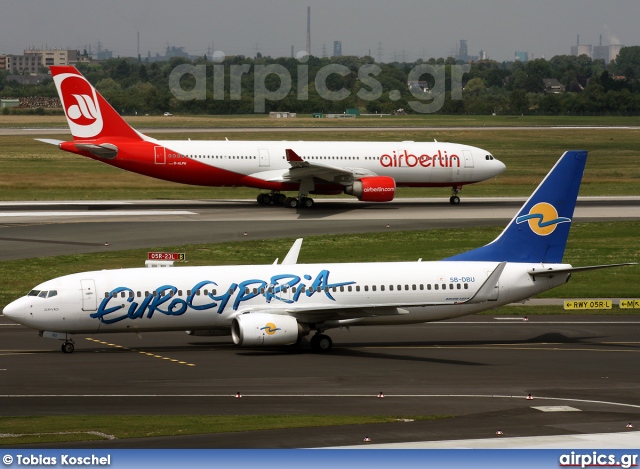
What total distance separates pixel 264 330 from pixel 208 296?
2619 mm

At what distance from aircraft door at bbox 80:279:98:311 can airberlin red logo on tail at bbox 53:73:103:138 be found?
4365 cm

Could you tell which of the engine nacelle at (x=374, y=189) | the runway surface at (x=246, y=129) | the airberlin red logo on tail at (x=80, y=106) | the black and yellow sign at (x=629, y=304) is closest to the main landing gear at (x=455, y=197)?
the engine nacelle at (x=374, y=189)

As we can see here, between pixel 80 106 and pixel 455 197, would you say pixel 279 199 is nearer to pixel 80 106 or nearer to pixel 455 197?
pixel 455 197

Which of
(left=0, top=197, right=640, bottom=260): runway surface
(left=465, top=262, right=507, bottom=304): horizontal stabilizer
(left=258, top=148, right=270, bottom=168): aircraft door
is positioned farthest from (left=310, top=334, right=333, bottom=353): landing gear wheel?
(left=258, top=148, right=270, bottom=168): aircraft door

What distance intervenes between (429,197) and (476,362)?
5597 cm

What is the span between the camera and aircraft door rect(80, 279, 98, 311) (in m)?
39.0

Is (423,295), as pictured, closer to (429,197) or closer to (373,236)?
(373,236)

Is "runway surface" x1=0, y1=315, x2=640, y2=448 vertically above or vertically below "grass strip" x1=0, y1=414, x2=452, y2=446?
below

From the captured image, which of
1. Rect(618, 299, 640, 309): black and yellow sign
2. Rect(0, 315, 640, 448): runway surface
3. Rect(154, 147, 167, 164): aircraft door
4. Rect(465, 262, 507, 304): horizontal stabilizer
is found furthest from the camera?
Rect(154, 147, 167, 164): aircraft door

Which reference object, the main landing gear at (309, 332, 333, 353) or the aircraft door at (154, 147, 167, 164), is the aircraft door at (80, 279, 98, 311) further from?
the aircraft door at (154, 147, 167, 164)

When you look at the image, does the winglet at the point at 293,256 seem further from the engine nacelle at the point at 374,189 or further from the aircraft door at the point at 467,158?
the aircraft door at the point at 467,158

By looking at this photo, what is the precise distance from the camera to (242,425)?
29.0 meters

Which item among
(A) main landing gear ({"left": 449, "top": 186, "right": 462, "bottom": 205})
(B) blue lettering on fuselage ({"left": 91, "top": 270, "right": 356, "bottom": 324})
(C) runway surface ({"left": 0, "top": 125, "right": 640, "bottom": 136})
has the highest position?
(B) blue lettering on fuselage ({"left": 91, "top": 270, "right": 356, "bottom": 324})

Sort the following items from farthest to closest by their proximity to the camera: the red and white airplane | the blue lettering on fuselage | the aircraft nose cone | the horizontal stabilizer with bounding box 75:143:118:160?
the red and white airplane, the horizontal stabilizer with bounding box 75:143:118:160, the blue lettering on fuselage, the aircraft nose cone
